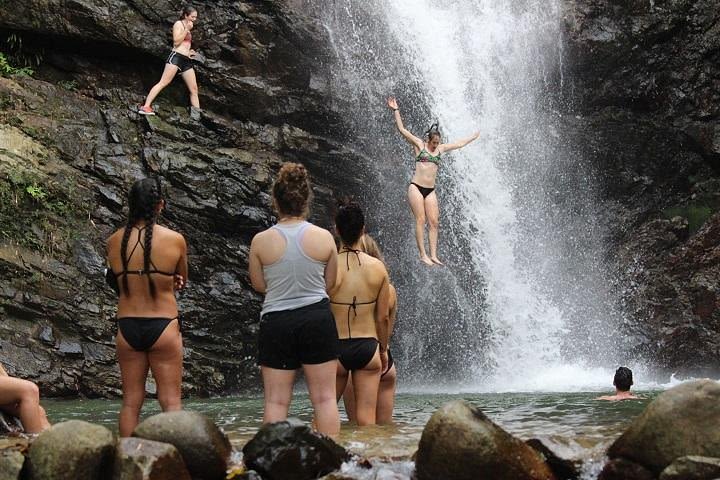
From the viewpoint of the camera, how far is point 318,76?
52.2 feet

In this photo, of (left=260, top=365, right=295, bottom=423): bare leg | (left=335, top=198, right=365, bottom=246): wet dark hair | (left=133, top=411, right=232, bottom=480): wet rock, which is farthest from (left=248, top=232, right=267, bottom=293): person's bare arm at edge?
(left=133, top=411, right=232, bottom=480): wet rock

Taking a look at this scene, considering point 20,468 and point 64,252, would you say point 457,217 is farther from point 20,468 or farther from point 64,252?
point 20,468

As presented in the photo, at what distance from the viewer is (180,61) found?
1426 centimetres

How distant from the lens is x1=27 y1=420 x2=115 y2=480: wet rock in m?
4.11

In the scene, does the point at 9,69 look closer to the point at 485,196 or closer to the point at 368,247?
the point at 485,196

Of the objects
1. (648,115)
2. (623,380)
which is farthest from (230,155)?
(648,115)

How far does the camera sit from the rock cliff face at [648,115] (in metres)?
17.3

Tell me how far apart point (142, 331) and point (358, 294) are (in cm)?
164

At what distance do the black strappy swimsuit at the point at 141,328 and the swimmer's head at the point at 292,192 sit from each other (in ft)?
3.17

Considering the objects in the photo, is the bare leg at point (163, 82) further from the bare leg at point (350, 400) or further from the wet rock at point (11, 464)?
the wet rock at point (11, 464)

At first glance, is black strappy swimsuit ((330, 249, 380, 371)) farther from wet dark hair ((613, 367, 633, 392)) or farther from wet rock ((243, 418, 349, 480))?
wet dark hair ((613, 367, 633, 392))

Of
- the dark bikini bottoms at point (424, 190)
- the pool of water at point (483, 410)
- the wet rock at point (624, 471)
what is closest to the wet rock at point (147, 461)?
the pool of water at point (483, 410)

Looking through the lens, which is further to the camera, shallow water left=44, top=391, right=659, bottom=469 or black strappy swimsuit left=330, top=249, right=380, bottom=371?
black strappy swimsuit left=330, top=249, right=380, bottom=371

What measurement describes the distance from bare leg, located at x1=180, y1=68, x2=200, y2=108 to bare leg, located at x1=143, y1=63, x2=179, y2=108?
0.25 m
